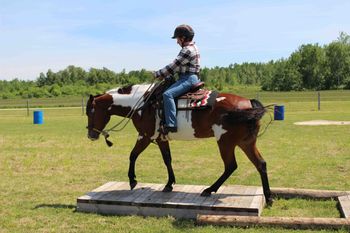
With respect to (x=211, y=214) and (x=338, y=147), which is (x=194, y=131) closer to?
(x=211, y=214)

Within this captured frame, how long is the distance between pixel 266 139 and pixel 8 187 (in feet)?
31.3

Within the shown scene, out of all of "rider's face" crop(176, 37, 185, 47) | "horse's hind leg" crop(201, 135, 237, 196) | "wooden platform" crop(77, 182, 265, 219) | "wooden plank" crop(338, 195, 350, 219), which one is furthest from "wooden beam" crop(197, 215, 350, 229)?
"rider's face" crop(176, 37, 185, 47)

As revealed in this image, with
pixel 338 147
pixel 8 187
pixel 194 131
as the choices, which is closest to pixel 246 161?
pixel 338 147

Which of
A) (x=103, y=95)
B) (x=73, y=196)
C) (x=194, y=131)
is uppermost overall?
(x=103, y=95)

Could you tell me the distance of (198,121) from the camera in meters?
6.57

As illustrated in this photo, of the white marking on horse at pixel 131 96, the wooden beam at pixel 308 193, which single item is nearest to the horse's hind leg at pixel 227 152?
the wooden beam at pixel 308 193

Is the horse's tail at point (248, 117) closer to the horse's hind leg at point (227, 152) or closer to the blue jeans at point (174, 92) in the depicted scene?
the horse's hind leg at point (227, 152)

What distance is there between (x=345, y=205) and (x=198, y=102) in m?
2.74

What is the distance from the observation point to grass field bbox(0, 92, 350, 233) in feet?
20.3

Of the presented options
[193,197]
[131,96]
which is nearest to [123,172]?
[131,96]

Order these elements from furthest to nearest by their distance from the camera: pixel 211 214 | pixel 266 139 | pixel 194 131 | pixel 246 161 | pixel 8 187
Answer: pixel 266 139 → pixel 246 161 → pixel 8 187 → pixel 194 131 → pixel 211 214

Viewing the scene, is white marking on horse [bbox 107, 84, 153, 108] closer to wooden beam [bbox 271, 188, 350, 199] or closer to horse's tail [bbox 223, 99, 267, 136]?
horse's tail [bbox 223, 99, 267, 136]

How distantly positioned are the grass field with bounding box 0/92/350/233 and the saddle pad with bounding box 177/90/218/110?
1.72 metres

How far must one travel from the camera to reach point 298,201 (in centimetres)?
716
